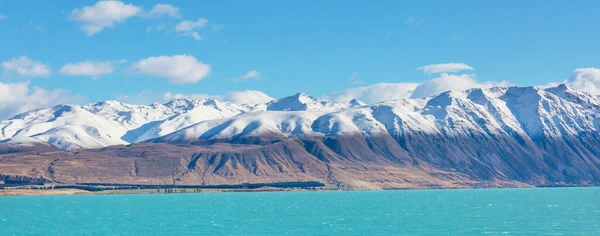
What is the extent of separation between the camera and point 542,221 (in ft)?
459

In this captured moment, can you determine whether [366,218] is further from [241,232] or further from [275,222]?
[241,232]

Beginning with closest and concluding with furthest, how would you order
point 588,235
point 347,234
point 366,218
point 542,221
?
point 588,235, point 347,234, point 542,221, point 366,218

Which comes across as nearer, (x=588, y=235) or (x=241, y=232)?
(x=588, y=235)

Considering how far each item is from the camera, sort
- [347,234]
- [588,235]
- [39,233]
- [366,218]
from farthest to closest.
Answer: [366,218] < [39,233] < [347,234] < [588,235]

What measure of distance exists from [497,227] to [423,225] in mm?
11867

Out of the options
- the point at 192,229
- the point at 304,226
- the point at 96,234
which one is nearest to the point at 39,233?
the point at 96,234

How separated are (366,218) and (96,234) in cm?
5148

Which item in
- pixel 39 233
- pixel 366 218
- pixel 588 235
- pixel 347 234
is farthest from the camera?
pixel 366 218

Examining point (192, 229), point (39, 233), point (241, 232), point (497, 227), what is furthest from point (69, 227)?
point (497, 227)

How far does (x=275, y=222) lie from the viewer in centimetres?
14750

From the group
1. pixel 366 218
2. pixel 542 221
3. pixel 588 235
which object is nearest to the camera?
pixel 588 235

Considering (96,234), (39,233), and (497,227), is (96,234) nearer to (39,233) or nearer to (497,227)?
(39,233)

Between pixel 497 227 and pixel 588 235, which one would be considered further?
pixel 497 227

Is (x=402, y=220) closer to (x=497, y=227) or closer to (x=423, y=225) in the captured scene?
→ (x=423, y=225)
